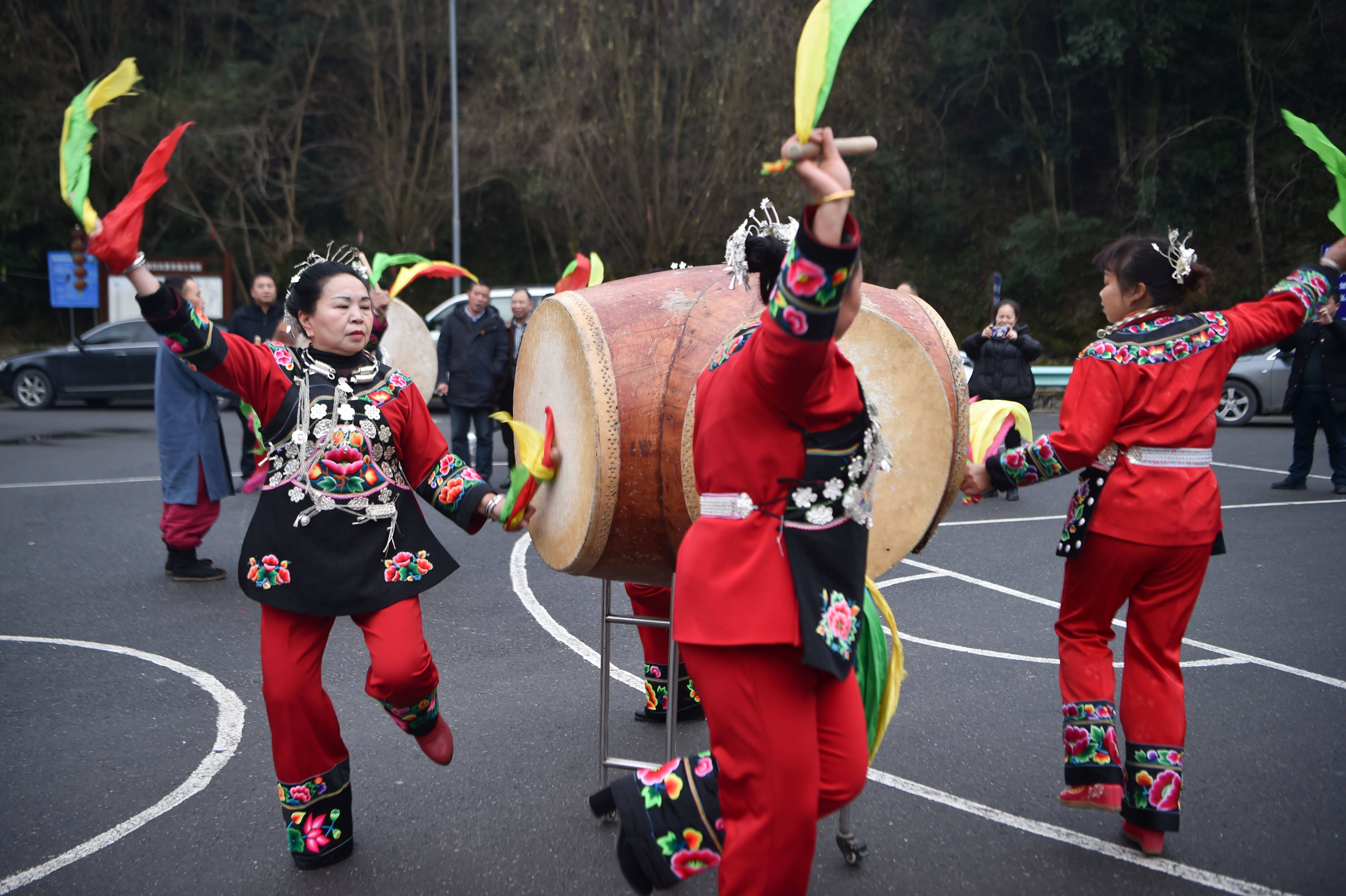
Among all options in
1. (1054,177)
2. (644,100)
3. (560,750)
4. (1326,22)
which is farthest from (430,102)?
(560,750)

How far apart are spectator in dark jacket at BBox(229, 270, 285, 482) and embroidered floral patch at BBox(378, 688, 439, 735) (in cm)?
502

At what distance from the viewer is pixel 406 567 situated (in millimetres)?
3043

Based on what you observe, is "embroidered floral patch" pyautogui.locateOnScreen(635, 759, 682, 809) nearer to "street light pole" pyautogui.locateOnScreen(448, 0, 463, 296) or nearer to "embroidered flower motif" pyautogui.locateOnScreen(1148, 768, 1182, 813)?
"embroidered flower motif" pyautogui.locateOnScreen(1148, 768, 1182, 813)

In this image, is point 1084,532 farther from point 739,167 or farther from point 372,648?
point 739,167

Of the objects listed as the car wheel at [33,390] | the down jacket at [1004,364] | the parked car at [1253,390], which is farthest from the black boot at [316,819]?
the car wheel at [33,390]

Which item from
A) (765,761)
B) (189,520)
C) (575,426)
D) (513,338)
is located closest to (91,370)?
(513,338)

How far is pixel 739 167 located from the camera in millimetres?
17906

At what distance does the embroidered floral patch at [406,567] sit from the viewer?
3.01 m

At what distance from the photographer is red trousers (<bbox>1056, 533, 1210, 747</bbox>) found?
3045 millimetres

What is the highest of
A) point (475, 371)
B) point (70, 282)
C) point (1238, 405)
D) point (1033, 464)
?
point (70, 282)

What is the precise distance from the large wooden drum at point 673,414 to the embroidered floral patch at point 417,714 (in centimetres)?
58

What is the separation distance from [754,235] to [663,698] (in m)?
2.16

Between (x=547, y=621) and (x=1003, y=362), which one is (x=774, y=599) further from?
(x=1003, y=362)

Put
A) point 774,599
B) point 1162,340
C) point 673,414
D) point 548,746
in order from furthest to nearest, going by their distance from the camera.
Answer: point 548,746
point 1162,340
point 673,414
point 774,599
